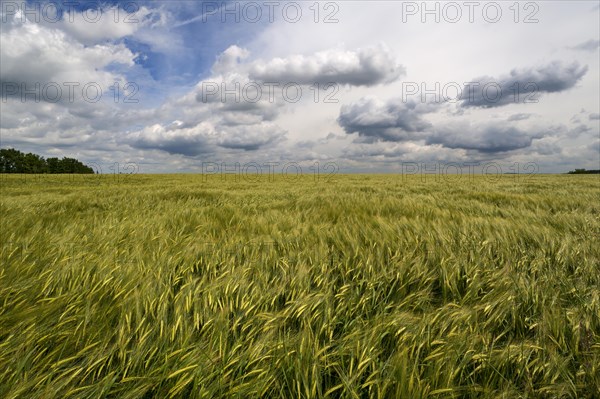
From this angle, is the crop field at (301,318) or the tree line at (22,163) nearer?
the crop field at (301,318)

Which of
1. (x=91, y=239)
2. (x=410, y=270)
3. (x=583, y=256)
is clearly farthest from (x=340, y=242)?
(x=91, y=239)

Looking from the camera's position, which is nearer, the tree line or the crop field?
the crop field

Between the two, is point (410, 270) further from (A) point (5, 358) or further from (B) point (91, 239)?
(B) point (91, 239)

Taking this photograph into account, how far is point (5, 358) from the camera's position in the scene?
108cm

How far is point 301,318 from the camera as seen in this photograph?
62.6 inches

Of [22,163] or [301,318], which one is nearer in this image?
[301,318]

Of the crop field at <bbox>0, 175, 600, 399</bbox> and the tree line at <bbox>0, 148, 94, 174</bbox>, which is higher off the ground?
the tree line at <bbox>0, 148, 94, 174</bbox>

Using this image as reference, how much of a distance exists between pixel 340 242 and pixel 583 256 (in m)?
2.00

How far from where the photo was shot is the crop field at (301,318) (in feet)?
3.58

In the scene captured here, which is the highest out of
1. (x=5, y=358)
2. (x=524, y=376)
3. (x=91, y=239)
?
(x=91, y=239)

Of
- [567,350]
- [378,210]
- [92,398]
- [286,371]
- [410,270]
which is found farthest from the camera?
[378,210]

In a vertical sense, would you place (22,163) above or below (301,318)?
above

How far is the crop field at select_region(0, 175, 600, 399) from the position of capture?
1.09 metres

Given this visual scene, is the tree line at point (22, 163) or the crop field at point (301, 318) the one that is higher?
the tree line at point (22, 163)
